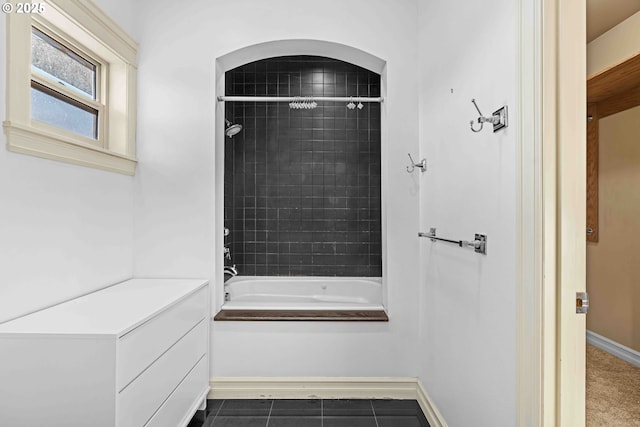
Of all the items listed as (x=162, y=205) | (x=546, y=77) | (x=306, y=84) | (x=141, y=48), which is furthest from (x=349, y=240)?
(x=546, y=77)

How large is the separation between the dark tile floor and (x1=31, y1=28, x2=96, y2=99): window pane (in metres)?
1.97

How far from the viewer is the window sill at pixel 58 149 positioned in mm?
1470

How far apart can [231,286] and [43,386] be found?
2.15m

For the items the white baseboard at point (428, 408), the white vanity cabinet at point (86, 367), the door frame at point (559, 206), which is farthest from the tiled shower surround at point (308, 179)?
the door frame at point (559, 206)

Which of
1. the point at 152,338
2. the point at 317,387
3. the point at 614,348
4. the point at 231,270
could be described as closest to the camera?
the point at 152,338

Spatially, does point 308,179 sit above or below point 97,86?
below

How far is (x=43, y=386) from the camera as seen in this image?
4.19 ft

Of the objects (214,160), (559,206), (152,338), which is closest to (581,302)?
(559,206)

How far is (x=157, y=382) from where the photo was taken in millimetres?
1576

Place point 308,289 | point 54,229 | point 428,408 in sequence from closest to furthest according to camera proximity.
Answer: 1. point 54,229
2. point 428,408
3. point 308,289

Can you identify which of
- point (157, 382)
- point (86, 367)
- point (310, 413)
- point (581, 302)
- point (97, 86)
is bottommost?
point (310, 413)

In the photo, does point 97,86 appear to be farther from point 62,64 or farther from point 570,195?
point 570,195

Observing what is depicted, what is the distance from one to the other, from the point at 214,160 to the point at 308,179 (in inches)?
53.6

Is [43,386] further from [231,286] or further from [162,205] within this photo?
[231,286]
